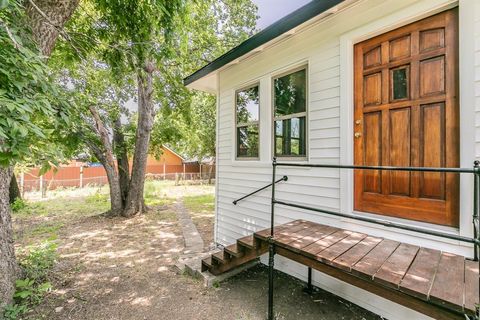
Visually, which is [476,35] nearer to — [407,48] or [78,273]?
[407,48]

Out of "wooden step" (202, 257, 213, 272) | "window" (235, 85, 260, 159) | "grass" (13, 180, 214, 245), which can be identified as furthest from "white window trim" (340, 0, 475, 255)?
"grass" (13, 180, 214, 245)

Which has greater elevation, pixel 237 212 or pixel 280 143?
pixel 280 143

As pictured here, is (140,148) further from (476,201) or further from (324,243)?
(476,201)

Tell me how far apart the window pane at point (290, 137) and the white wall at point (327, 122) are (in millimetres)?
153

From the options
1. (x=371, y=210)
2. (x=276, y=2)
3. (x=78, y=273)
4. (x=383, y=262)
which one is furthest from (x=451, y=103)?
(x=276, y=2)

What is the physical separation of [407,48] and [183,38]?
2958mm

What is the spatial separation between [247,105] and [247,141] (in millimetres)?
664

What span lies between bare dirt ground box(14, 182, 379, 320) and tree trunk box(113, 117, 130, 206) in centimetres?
221

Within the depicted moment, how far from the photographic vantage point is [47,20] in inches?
107

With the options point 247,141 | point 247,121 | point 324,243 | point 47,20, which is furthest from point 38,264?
point 324,243

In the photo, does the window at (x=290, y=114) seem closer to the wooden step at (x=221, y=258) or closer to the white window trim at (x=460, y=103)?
the white window trim at (x=460, y=103)

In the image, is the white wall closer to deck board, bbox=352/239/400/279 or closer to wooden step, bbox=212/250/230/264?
deck board, bbox=352/239/400/279

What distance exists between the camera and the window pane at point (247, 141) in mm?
3988

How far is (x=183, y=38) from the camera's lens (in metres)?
3.56
